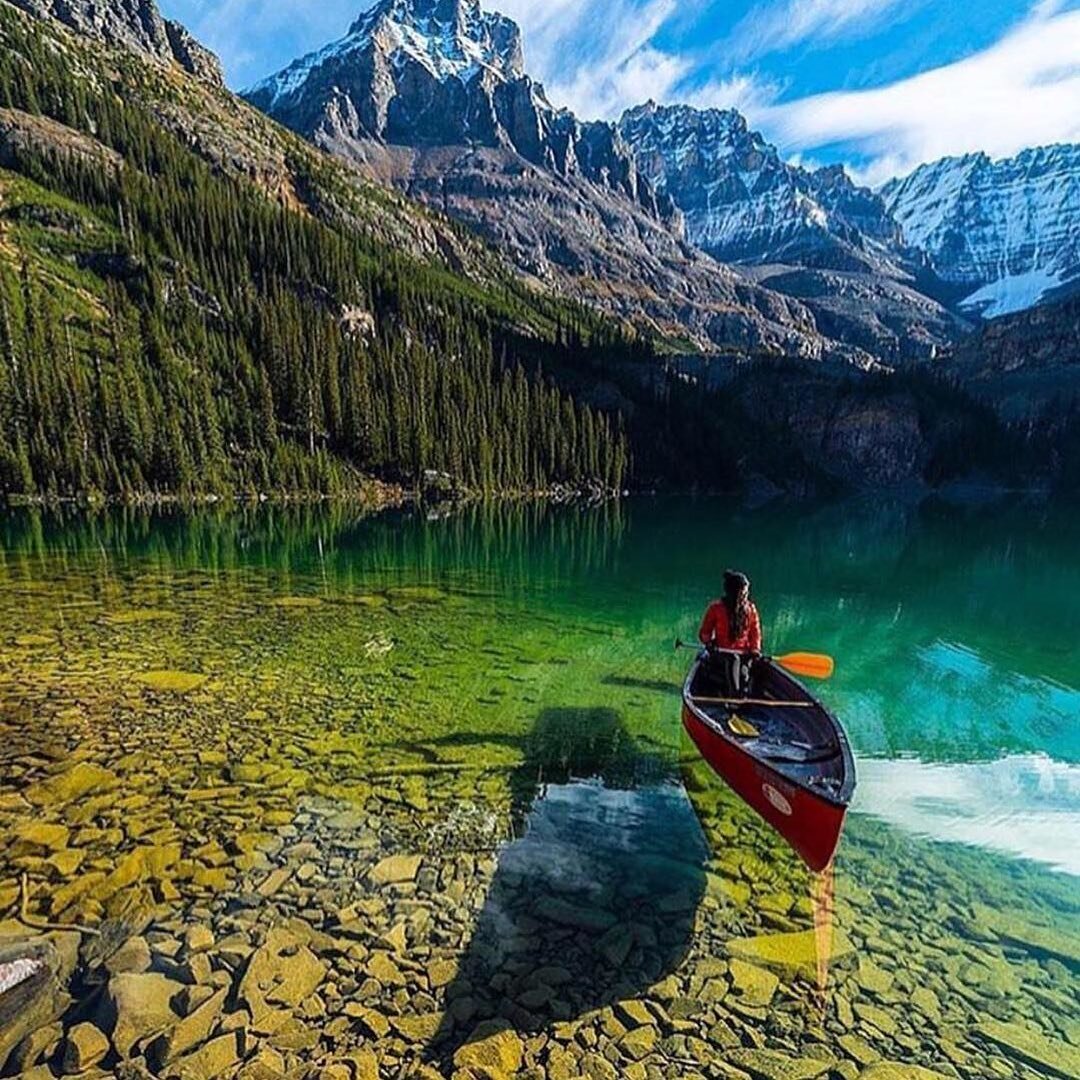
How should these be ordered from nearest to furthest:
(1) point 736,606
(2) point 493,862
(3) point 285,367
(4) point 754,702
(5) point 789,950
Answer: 1. (5) point 789,950
2. (2) point 493,862
3. (4) point 754,702
4. (1) point 736,606
5. (3) point 285,367

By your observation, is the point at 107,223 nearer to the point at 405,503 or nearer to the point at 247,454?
the point at 247,454

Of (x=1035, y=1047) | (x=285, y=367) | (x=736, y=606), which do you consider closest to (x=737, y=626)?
(x=736, y=606)

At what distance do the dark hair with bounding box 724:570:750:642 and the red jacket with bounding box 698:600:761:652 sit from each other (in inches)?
2.4

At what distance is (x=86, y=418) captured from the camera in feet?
252

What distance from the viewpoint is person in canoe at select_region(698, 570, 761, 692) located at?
13984 mm

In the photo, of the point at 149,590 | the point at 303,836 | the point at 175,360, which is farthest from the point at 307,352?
the point at 303,836

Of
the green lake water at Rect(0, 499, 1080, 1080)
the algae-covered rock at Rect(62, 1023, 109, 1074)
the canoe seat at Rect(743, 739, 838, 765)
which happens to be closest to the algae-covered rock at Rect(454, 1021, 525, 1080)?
the green lake water at Rect(0, 499, 1080, 1080)

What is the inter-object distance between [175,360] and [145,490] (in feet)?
93.3

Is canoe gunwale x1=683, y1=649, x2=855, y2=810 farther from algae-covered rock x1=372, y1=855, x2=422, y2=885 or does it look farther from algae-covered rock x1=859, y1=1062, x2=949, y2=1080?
algae-covered rock x1=372, y1=855, x2=422, y2=885

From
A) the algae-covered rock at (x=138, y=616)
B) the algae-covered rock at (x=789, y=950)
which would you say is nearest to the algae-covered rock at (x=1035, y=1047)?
the algae-covered rock at (x=789, y=950)

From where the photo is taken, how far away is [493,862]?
A: 983 centimetres

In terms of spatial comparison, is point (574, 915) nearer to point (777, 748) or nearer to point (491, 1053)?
point (491, 1053)

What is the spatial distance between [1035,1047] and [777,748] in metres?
5.35

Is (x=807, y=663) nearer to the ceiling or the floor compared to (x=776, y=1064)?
nearer to the ceiling
